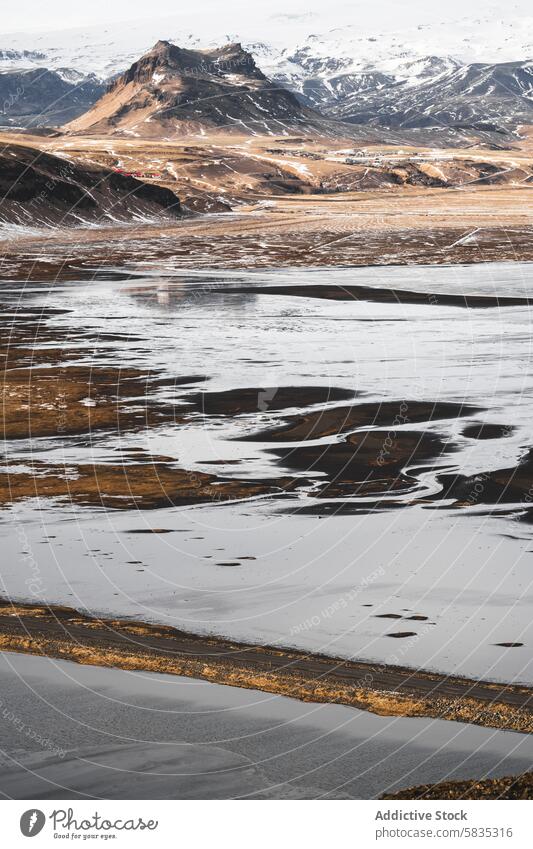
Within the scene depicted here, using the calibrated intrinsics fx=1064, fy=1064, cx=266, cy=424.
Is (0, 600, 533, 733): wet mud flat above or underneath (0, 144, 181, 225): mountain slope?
underneath

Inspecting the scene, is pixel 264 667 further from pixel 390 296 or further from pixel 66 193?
pixel 66 193

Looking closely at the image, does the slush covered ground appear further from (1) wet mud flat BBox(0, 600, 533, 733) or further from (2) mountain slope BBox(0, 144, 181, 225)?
(2) mountain slope BBox(0, 144, 181, 225)

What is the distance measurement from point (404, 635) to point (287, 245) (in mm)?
72966

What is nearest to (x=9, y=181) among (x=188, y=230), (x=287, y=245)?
(x=188, y=230)

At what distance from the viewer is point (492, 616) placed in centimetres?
1478
